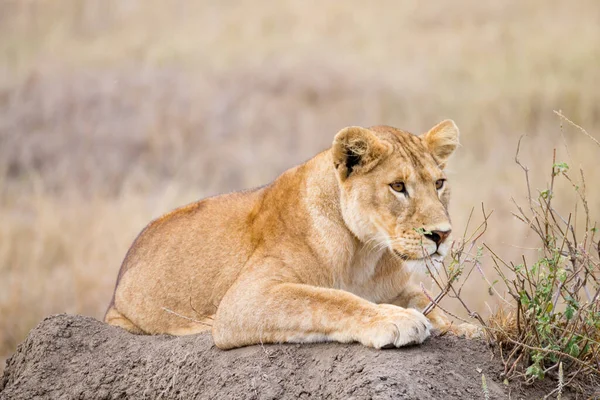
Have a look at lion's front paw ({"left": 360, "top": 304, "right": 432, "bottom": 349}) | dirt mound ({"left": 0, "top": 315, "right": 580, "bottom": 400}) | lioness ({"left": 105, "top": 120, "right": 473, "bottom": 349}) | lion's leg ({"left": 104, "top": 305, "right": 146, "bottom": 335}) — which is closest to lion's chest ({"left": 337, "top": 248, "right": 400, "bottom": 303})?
lioness ({"left": 105, "top": 120, "right": 473, "bottom": 349})

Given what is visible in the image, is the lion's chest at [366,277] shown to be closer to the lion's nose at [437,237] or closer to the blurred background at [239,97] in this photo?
the lion's nose at [437,237]

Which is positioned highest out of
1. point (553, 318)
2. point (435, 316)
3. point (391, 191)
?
point (391, 191)

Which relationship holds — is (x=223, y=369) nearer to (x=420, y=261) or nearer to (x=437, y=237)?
(x=420, y=261)

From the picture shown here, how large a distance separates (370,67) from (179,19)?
17.0 feet

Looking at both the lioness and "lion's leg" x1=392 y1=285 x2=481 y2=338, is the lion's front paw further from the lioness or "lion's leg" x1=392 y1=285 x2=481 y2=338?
"lion's leg" x1=392 y1=285 x2=481 y2=338

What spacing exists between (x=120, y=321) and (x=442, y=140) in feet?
8.44

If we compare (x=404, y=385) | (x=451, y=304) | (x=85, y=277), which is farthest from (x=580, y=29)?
(x=404, y=385)

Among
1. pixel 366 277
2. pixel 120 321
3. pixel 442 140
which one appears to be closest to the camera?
pixel 366 277

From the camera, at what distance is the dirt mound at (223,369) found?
196 inches

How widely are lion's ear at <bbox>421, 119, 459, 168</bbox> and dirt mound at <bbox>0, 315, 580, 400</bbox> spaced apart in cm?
140

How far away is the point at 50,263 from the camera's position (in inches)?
601

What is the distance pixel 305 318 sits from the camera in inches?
217

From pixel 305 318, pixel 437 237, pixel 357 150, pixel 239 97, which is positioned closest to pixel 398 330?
pixel 305 318

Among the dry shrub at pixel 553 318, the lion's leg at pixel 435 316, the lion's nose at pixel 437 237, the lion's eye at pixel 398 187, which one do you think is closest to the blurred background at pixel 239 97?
the lion's leg at pixel 435 316
